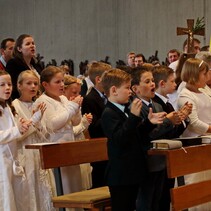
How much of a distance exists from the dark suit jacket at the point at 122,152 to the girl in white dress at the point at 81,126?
4.55ft

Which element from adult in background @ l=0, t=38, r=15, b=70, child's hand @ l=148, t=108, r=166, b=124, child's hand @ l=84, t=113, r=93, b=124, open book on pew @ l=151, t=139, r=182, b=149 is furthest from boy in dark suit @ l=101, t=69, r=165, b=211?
adult in background @ l=0, t=38, r=15, b=70

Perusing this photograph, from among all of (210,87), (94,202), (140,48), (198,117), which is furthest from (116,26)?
(94,202)

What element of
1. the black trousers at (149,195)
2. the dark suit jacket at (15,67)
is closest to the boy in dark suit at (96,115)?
the dark suit jacket at (15,67)

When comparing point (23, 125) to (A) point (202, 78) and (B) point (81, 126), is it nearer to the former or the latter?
(B) point (81, 126)

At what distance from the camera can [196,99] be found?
6367mm

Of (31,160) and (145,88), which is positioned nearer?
(145,88)

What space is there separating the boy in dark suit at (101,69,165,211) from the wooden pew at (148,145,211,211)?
9.2 inches

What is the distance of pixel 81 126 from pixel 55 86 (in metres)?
0.55

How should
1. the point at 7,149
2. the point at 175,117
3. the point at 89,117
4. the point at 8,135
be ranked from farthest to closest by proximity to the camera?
1. the point at 89,117
2. the point at 7,149
3. the point at 8,135
4. the point at 175,117

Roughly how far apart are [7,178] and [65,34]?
499 inches

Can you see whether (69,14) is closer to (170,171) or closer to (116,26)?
(116,26)

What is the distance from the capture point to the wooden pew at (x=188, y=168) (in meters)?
4.84

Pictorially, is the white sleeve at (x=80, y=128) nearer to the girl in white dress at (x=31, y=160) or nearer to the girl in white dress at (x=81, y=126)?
the girl in white dress at (x=81, y=126)

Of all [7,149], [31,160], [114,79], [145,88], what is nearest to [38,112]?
[7,149]
